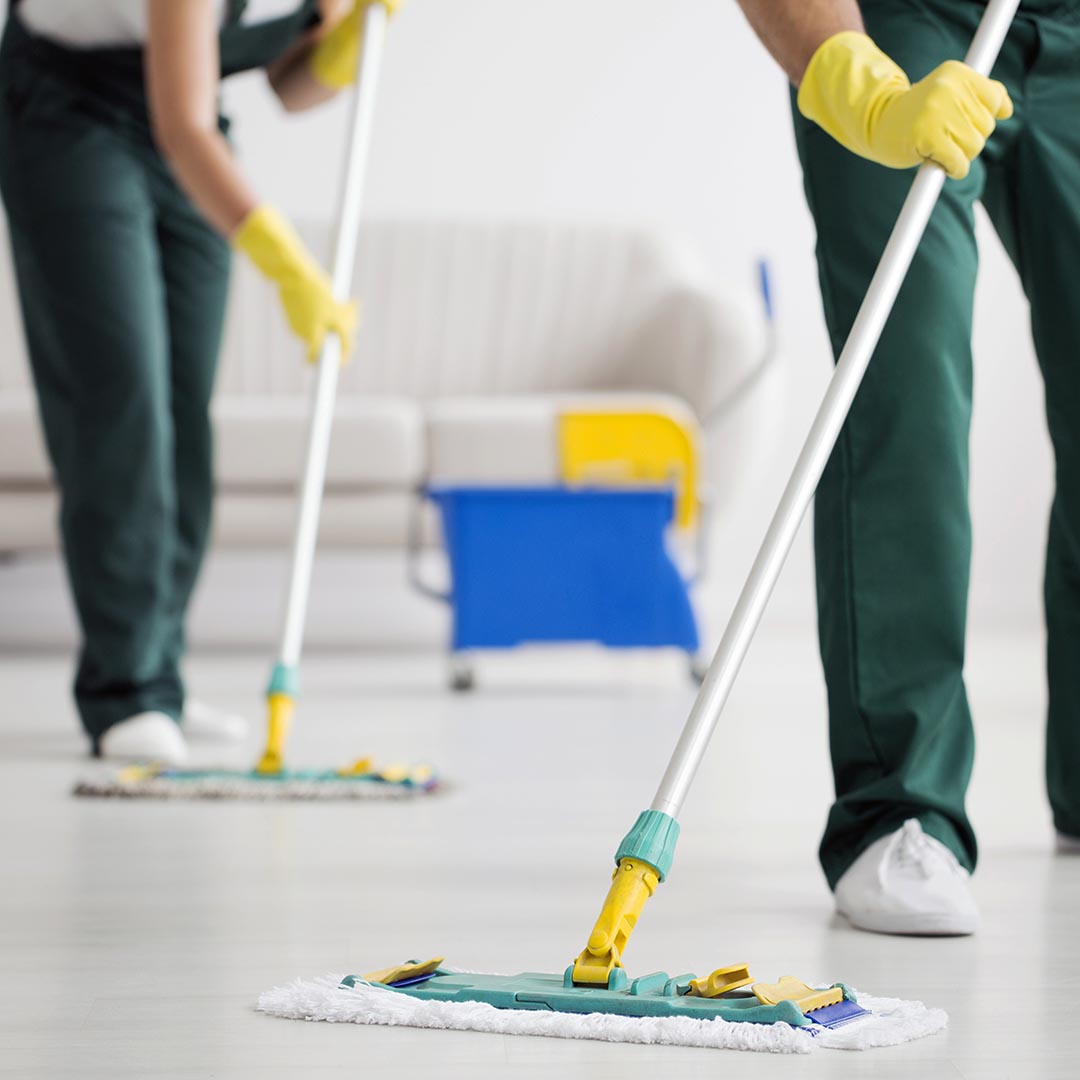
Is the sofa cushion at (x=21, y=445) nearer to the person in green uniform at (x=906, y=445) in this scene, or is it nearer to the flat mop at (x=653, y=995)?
the person in green uniform at (x=906, y=445)

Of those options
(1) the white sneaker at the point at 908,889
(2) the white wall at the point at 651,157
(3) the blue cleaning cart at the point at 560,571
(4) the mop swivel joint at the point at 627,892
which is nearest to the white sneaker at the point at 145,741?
(3) the blue cleaning cart at the point at 560,571

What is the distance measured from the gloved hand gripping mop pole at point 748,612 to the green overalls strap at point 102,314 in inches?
43.8

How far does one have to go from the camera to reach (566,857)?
4.46 feet

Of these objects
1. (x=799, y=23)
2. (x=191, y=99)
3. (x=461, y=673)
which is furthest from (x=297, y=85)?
(x=799, y=23)

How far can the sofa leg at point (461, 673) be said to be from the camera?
9.09 feet

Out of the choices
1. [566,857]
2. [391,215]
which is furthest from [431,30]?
[566,857]

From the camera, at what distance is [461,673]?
278cm

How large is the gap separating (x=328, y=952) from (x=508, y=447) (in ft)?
7.61

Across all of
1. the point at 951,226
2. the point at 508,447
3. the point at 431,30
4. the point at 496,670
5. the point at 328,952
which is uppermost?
the point at 431,30

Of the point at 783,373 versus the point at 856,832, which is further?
the point at 783,373

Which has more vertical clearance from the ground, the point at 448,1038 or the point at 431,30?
the point at 431,30

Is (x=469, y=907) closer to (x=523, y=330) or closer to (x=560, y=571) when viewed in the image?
(x=560, y=571)

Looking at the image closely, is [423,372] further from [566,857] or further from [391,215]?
[566,857]

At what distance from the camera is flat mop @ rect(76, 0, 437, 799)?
64.4 inches
